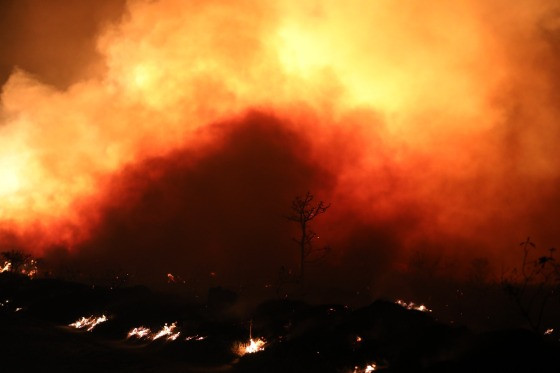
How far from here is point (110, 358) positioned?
25078 millimetres

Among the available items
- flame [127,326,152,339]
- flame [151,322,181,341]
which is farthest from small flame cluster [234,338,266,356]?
flame [127,326,152,339]

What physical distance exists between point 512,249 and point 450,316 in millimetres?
56298

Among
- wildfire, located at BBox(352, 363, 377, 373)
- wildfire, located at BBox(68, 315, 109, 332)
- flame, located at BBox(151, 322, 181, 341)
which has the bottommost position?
wildfire, located at BBox(352, 363, 377, 373)

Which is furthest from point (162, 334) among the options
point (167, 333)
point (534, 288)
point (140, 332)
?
point (534, 288)

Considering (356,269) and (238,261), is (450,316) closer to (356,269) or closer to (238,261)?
(356,269)

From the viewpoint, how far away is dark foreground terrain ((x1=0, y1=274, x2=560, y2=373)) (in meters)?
17.4

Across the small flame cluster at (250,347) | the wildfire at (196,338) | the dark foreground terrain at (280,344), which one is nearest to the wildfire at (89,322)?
the dark foreground terrain at (280,344)

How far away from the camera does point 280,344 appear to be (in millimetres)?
23859

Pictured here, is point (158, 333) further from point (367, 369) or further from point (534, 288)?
point (534, 288)

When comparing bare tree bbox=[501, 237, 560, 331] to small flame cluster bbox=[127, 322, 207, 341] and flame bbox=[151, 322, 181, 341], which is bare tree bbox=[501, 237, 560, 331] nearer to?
small flame cluster bbox=[127, 322, 207, 341]

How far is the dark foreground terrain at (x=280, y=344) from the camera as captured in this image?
683 inches

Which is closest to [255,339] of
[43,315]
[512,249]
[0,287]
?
[43,315]

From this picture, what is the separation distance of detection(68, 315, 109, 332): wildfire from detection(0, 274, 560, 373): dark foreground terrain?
60 centimetres

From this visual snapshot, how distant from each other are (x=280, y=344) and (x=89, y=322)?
2464cm
